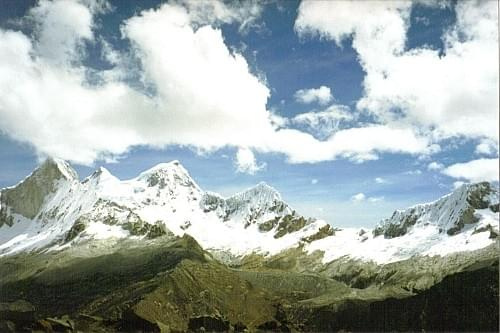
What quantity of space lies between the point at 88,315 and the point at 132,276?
3903cm

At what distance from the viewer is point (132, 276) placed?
652 ft

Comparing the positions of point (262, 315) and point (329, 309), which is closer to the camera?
point (262, 315)

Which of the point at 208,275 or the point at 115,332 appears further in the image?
the point at 208,275

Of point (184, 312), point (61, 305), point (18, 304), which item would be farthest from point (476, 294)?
point (18, 304)

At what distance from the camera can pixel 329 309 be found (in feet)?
604

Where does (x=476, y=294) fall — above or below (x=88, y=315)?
above

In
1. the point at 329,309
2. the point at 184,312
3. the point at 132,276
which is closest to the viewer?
the point at 184,312

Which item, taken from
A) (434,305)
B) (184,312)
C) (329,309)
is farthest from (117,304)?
(434,305)

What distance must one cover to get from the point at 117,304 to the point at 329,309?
66.8m

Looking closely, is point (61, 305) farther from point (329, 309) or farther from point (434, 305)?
point (434, 305)

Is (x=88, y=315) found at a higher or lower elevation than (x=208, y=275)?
lower

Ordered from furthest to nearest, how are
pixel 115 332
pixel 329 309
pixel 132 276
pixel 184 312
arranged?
pixel 132 276
pixel 329 309
pixel 184 312
pixel 115 332

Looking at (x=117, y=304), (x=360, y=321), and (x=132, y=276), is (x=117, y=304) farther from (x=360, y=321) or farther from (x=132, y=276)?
(x=360, y=321)

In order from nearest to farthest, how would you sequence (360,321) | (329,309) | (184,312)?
(184,312) → (360,321) → (329,309)
